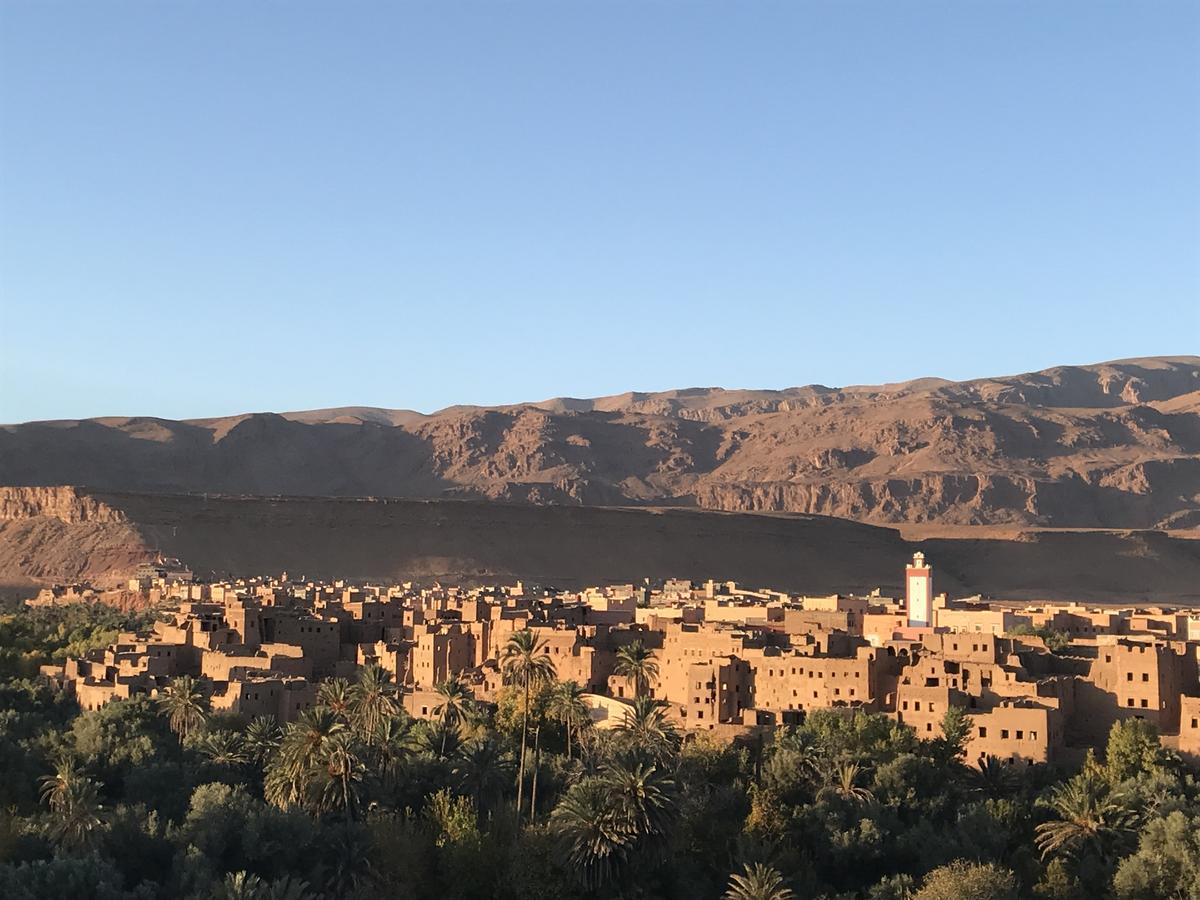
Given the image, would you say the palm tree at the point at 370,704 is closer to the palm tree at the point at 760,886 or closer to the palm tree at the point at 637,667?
the palm tree at the point at 637,667

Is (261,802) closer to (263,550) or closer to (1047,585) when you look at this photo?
(263,550)

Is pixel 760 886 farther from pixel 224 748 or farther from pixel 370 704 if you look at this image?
pixel 224 748

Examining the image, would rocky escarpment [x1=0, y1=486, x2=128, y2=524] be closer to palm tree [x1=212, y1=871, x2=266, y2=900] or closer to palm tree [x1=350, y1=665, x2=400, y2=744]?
palm tree [x1=350, y1=665, x2=400, y2=744]

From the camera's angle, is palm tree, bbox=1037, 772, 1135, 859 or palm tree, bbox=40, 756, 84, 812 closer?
palm tree, bbox=1037, 772, 1135, 859

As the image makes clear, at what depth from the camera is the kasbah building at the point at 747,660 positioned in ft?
129

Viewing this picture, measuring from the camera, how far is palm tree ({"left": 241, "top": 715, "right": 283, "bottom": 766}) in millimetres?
39062

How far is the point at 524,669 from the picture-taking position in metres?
38.9

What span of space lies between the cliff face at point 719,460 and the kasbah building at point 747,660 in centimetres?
8756

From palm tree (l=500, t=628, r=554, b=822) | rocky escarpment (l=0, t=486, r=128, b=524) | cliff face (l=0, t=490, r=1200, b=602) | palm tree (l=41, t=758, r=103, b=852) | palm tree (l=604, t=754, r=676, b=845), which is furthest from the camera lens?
rocky escarpment (l=0, t=486, r=128, b=524)

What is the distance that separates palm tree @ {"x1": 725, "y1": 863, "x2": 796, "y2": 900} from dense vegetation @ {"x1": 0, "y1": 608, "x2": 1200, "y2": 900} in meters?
0.07

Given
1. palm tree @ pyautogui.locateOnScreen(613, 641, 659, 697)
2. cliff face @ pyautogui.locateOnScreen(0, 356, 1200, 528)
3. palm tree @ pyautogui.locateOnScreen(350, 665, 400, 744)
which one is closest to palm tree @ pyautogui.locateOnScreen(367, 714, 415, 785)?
palm tree @ pyautogui.locateOnScreen(350, 665, 400, 744)

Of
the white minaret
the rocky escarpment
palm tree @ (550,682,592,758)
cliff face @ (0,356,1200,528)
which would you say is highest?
cliff face @ (0,356,1200,528)

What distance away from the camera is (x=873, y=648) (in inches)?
1702

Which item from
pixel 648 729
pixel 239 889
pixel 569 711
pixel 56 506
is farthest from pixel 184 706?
pixel 56 506
